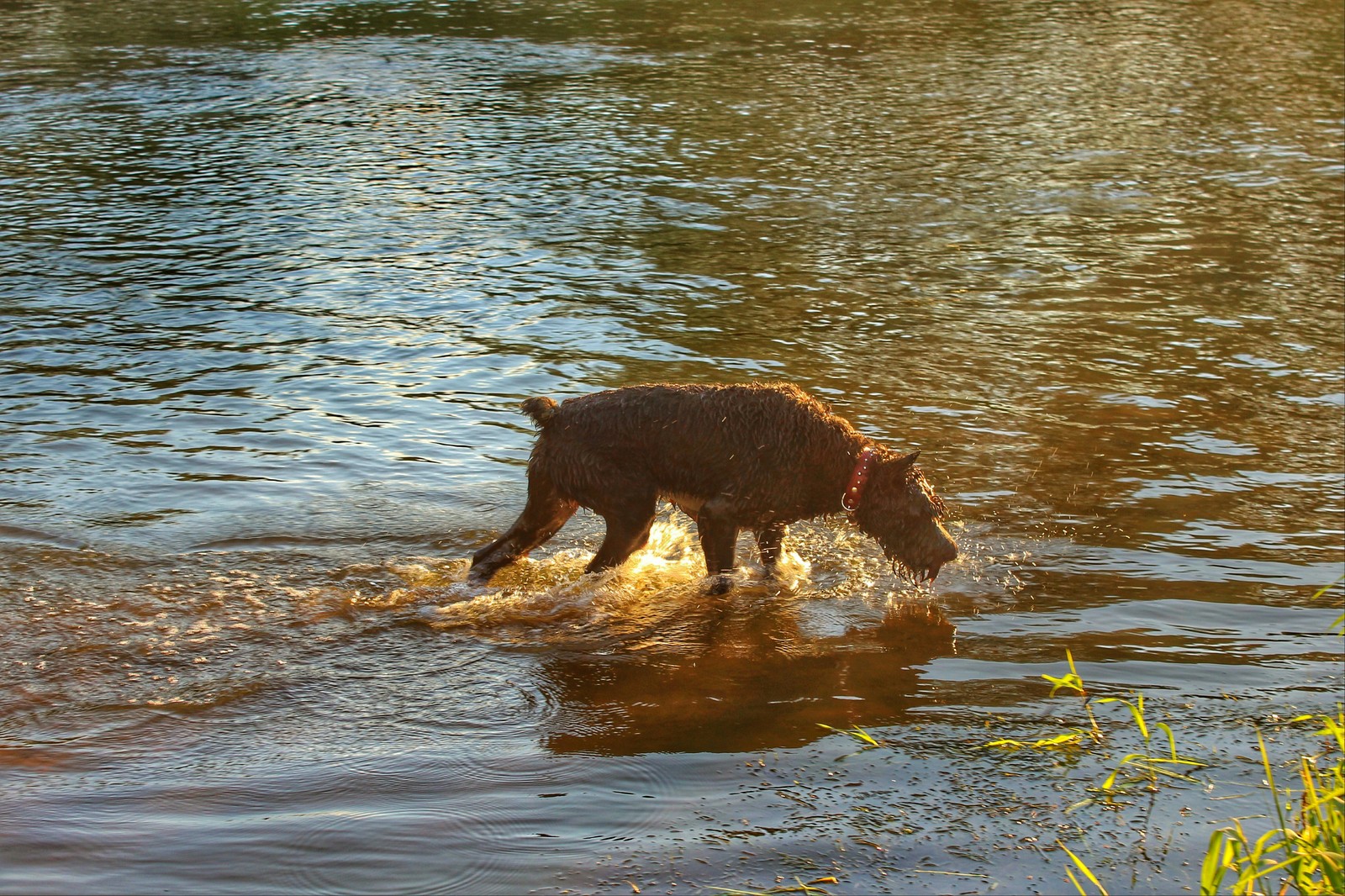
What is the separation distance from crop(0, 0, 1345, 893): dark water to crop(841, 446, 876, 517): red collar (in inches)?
29.2

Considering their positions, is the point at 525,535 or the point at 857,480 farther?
the point at 525,535

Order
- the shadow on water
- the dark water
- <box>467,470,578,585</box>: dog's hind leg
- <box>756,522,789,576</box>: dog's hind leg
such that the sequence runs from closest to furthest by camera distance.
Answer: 1. the dark water
2. the shadow on water
3. <box>467,470,578,585</box>: dog's hind leg
4. <box>756,522,789,576</box>: dog's hind leg

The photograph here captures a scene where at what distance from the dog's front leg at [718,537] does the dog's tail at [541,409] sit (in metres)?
1.11

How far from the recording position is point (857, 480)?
887cm

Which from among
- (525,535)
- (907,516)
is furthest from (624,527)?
(907,516)

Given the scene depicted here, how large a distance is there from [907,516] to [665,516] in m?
2.33

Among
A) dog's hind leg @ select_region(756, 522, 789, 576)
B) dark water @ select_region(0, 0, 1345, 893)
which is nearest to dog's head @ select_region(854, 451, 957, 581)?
dark water @ select_region(0, 0, 1345, 893)

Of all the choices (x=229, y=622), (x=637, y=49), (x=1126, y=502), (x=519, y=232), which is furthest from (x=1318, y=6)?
(x=229, y=622)

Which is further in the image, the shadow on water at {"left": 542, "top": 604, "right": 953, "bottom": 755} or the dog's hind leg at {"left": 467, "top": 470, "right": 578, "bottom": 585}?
the dog's hind leg at {"left": 467, "top": 470, "right": 578, "bottom": 585}

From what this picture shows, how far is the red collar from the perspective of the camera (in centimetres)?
888

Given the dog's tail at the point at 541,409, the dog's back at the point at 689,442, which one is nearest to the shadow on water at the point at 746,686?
the dog's back at the point at 689,442

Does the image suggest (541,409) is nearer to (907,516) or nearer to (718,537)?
(718,537)

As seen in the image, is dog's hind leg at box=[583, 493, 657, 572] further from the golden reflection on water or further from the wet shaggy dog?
the golden reflection on water

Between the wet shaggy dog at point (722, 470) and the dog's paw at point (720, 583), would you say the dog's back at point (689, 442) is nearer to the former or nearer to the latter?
the wet shaggy dog at point (722, 470)
